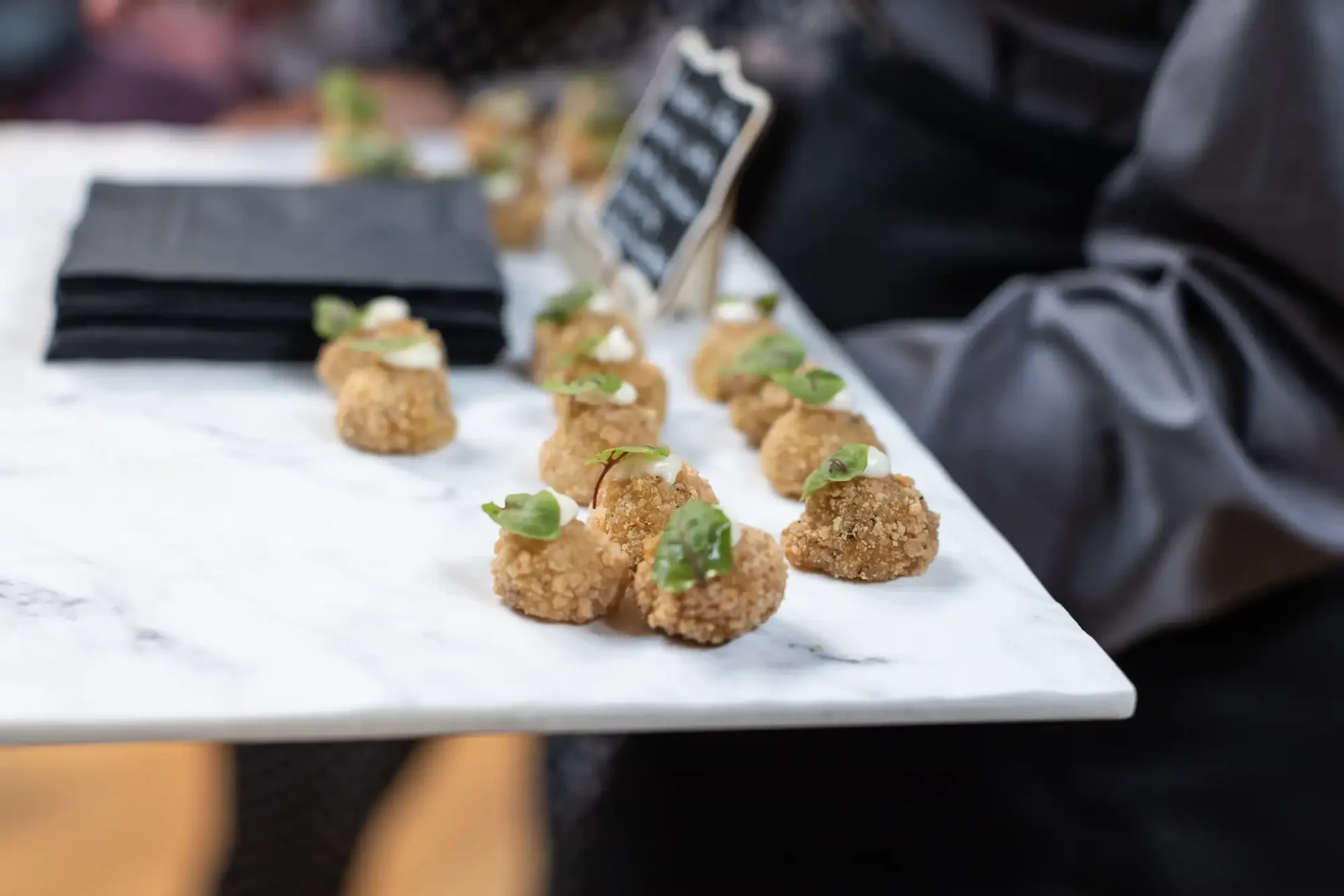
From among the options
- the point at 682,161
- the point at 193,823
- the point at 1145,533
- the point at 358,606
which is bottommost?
the point at 193,823

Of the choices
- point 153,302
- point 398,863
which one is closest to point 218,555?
point 153,302

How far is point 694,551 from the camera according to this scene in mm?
829

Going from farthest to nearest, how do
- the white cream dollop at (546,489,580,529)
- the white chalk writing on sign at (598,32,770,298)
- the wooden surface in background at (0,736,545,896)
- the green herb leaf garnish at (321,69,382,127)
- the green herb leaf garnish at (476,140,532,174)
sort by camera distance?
the green herb leaf garnish at (321,69,382,127), the green herb leaf garnish at (476,140,532,174), the wooden surface in background at (0,736,545,896), the white chalk writing on sign at (598,32,770,298), the white cream dollop at (546,489,580,529)

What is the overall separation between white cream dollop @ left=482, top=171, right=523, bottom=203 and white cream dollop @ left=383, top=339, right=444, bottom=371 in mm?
580

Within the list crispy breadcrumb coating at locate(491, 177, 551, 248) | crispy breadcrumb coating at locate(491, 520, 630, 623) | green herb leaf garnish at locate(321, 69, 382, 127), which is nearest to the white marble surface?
crispy breadcrumb coating at locate(491, 520, 630, 623)

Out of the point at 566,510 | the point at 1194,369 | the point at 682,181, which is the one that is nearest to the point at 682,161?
the point at 682,181

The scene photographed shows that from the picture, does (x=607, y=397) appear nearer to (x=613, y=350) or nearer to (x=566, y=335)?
(x=613, y=350)

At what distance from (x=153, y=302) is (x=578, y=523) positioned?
1.95 ft

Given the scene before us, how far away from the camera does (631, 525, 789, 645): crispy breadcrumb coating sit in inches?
32.4

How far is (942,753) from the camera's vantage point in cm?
122

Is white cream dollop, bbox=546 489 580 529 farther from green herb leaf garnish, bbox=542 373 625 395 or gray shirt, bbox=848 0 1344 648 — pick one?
gray shirt, bbox=848 0 1344 648

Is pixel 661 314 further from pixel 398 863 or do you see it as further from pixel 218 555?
pixel 398 863

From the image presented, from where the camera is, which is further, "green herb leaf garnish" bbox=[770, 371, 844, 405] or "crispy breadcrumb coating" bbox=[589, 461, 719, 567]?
"green herb leaf garnish" bbox=[770, 371, 844, 405]

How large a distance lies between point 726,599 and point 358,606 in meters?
0.25
